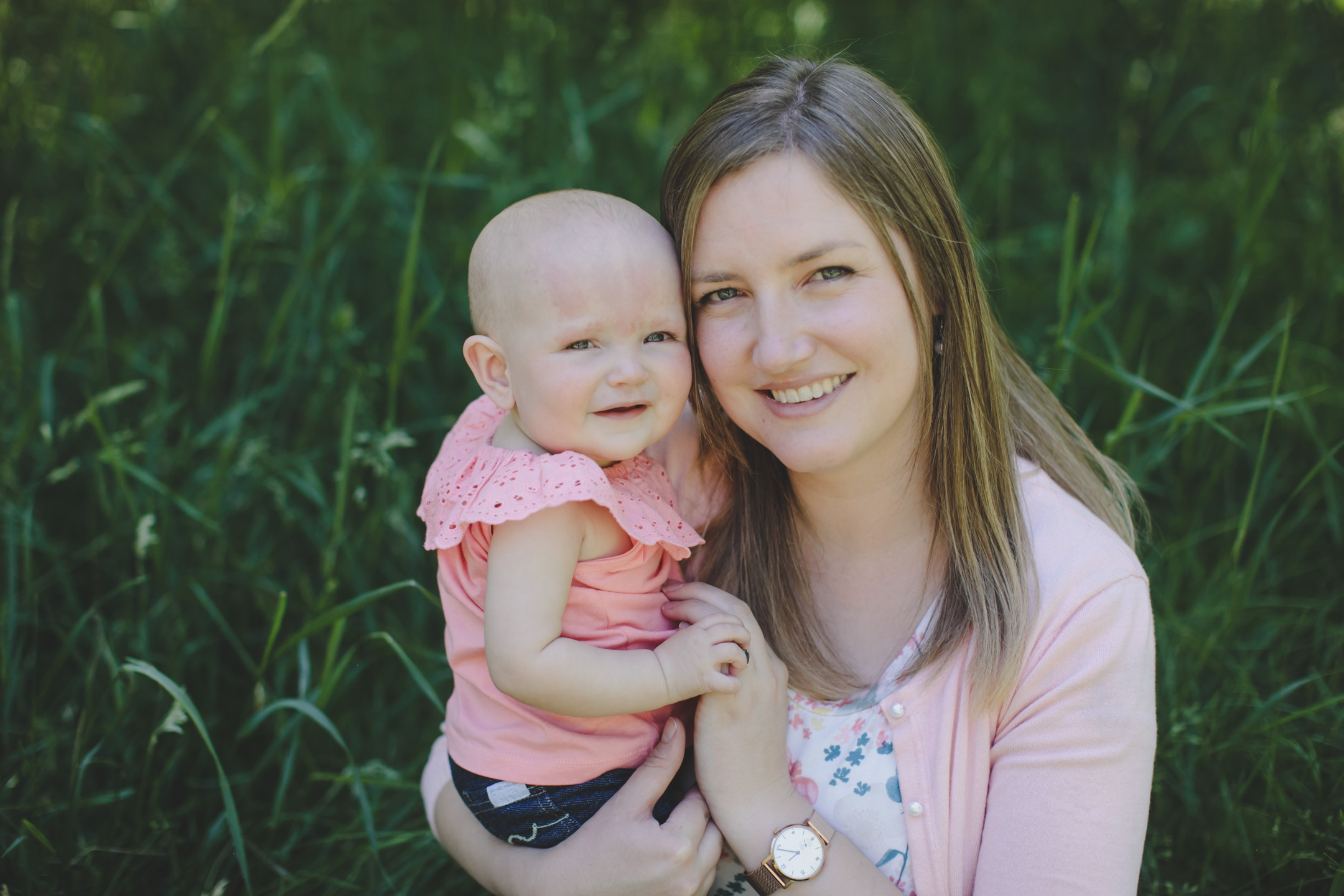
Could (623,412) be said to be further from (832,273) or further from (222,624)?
(222,624)

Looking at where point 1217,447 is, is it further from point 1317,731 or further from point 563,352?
point 563,352

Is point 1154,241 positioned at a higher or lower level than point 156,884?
higher

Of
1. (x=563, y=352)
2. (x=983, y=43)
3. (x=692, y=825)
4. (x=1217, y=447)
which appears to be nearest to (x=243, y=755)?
(x=692, y=825)

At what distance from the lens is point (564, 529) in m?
1.39

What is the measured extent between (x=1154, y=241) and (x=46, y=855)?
3.42 metres

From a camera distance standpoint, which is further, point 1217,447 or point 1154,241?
point 1154,241

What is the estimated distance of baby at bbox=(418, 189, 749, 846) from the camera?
4.51 feet

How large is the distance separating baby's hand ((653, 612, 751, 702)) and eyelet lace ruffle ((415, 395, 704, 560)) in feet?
0.45

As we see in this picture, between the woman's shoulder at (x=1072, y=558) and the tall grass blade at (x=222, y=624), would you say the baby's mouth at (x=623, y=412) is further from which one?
the tall grass blade at (x=222, y=624)

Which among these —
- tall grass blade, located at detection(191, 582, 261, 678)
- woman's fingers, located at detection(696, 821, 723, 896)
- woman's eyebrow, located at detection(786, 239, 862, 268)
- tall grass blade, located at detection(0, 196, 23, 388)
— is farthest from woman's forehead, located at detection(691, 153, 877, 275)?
tall grass blade, located at detection(0, 196, 23, 388)

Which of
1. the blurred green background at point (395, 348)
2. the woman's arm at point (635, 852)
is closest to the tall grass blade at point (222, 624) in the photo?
the blurred green background at point (395, 348)

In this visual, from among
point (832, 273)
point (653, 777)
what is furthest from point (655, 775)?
point (832, 273)

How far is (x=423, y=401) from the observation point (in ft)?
9.17

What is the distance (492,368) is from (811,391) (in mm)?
485
